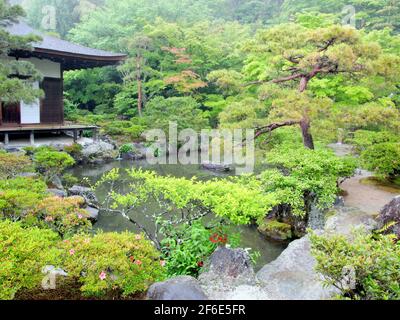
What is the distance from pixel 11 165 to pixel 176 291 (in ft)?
18.2

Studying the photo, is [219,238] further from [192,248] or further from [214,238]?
[192,248]

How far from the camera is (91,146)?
15.0 metres

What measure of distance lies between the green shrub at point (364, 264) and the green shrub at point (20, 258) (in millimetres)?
2549

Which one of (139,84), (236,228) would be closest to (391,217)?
(236,228)

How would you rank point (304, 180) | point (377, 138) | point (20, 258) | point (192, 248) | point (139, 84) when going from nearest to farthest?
point (20, 258), point (192, 248), point (304, 180), point (377, 138), point (139, 84)

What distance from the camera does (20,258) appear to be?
3320 millimetres

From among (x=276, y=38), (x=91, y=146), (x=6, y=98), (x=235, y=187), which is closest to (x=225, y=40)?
(x=91, y=146)

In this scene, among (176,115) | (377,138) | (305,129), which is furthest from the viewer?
(176,115)

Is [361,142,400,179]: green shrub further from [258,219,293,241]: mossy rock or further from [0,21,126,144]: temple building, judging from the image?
[0,21,126,144]: temple building

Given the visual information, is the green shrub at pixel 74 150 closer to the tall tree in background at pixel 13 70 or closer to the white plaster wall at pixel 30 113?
the white plaster wall at pixel 30 113

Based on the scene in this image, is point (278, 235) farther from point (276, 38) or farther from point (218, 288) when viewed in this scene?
point (276, 38)

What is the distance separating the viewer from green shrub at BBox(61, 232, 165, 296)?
3379mm

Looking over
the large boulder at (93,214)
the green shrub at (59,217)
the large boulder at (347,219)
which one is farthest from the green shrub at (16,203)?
the large boulder at (347,219)
